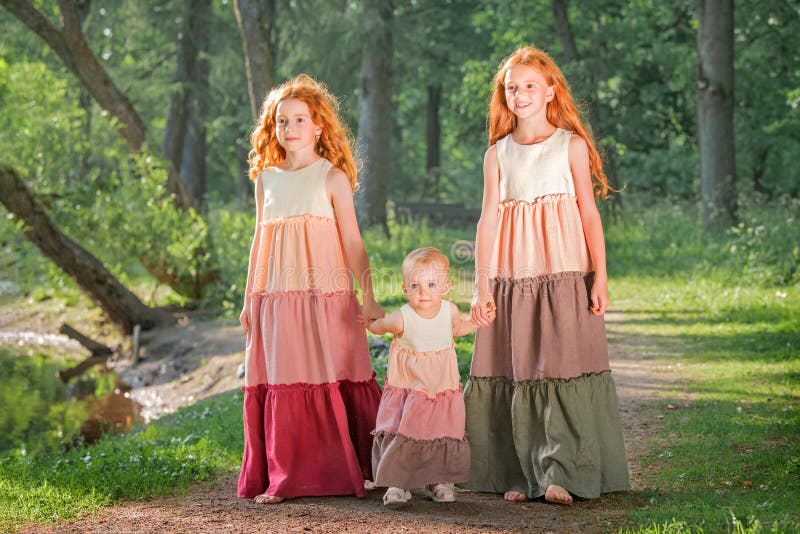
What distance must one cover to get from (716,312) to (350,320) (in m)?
7.20

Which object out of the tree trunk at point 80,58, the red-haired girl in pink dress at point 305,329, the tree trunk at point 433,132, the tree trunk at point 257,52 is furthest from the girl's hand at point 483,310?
the tree trunk at point 433,132

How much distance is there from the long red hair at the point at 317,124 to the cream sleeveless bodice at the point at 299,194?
13 cm

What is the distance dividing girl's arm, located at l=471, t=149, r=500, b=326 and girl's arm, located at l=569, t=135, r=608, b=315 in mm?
397

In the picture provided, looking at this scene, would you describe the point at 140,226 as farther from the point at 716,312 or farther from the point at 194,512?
the point at 194,512

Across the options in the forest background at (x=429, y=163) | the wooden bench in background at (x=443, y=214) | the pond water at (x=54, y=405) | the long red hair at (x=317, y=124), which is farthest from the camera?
the wooden bench in background at (x=443, y=214)

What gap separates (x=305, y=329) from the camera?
204 inches

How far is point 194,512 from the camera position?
4934mm

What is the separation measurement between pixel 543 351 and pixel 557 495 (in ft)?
2.27

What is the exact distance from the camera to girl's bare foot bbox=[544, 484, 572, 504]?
484 centimetres

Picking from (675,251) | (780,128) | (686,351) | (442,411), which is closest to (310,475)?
(442,411)

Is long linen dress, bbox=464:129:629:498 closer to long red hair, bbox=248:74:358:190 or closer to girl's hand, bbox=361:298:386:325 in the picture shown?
girl's hand, bbox=361:298:386:325

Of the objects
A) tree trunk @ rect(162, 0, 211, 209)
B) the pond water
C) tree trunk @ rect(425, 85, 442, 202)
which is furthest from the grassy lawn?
tree trunk @ rect(425, 85, 442, 202)

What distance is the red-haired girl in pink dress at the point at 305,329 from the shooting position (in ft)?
16.8

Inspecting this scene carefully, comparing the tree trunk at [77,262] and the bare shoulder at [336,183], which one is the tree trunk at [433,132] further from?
the bare shoulder at [336,183]
